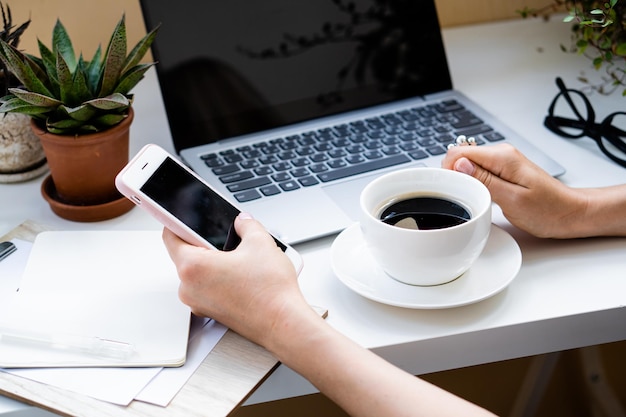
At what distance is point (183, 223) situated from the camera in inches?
25.8

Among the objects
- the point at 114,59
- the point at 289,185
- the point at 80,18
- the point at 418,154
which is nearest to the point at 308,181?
the point at 289,185

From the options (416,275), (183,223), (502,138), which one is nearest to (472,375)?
(502,138)

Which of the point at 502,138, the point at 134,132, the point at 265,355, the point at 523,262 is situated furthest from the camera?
the point at 134,132

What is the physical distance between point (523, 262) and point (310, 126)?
35cm

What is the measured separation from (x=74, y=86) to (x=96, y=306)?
0.24 m

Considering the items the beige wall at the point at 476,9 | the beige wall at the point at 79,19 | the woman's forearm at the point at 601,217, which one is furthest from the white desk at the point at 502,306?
the beige wall at the point at 476,9

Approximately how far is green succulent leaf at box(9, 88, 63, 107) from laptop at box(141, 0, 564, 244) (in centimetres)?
18

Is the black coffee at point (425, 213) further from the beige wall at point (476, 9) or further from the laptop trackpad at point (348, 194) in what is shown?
the beige wall at point (476, 9)

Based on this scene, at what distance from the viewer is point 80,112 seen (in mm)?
768

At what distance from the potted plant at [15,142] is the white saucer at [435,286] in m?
0.40

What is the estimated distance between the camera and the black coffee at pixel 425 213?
2.24 ft

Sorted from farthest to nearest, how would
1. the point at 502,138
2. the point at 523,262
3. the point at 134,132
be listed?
the point at 134,132 → the point at 502,138 → the point at 523,262

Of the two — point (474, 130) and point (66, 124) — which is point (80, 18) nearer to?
point (66, 124)

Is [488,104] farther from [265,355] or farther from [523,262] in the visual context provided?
[265,355]
